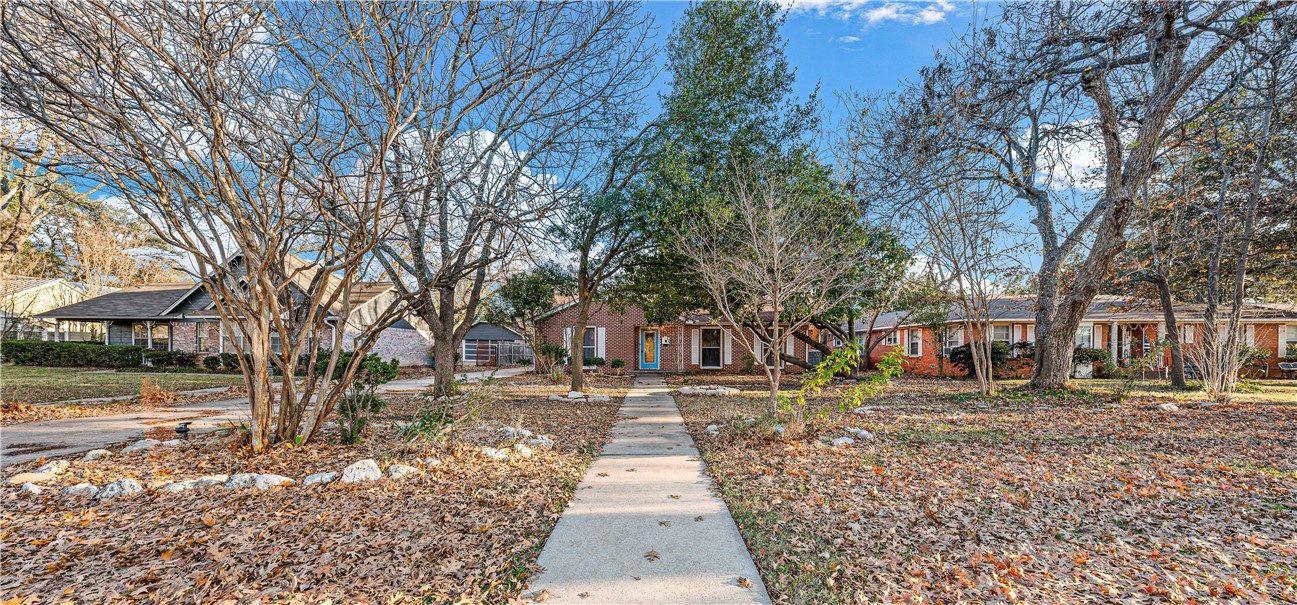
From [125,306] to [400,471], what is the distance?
2507 centimetres

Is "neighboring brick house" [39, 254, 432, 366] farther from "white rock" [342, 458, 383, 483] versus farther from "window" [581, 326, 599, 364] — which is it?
"white rock" [342, 458, 383, 483]

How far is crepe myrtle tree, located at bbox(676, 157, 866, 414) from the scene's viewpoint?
7.52 m

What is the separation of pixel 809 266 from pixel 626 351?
1544 cm

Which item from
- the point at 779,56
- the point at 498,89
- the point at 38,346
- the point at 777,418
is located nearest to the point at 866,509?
the point at 777,418

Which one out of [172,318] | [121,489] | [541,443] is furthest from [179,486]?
[172,318]

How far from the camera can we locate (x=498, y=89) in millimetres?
5387

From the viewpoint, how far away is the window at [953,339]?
19.7m

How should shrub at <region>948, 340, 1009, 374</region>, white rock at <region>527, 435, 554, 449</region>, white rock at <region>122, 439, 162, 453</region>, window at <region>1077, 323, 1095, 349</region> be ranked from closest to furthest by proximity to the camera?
1. white rock at <region>122, 439, 162, 453</region>
2. white rock at <region>527, 435, 554, 449</region>
3. shrub at <region>948, 340, 1009, 374</region>
4. window at <region>1077, 323, 1095, 349</region>

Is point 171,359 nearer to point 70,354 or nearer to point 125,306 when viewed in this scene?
point 70,354

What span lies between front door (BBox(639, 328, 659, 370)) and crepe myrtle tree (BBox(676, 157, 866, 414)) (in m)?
12.5

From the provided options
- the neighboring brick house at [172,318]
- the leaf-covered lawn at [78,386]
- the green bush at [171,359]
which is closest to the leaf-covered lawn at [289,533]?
the leaf-covered lawn at [78,386]

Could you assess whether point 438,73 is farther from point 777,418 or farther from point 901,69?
point 901,69

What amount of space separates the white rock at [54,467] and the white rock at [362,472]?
2361mm

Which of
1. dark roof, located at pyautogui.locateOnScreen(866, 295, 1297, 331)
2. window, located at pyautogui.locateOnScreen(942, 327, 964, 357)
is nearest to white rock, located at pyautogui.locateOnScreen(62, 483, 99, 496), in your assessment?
dark roof, located at pyautogui.locateOnScreen(866, 295, 1297, 331)
